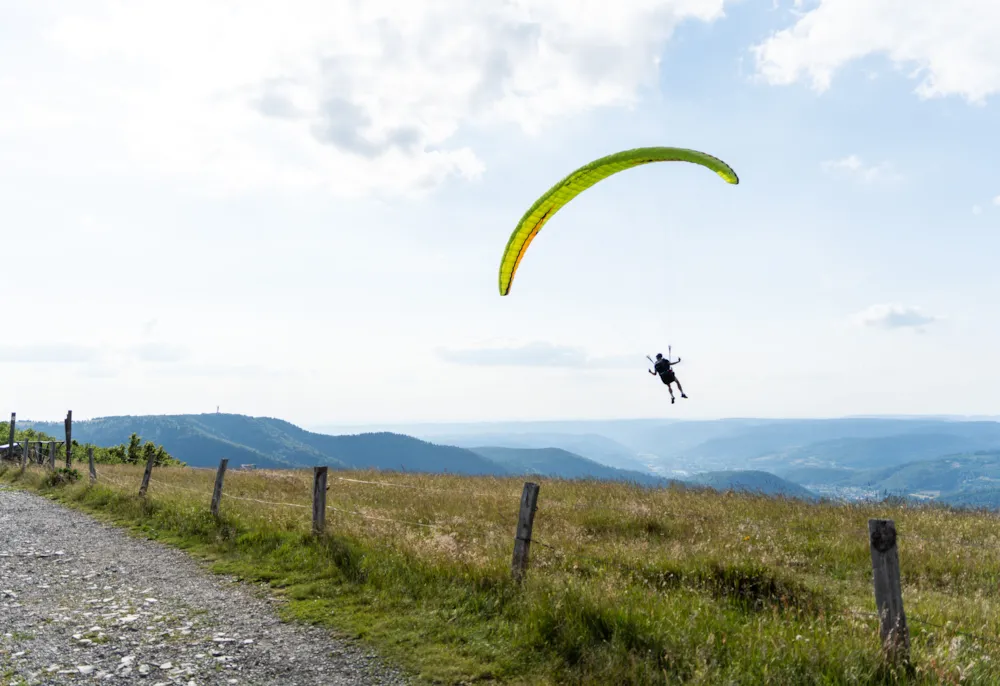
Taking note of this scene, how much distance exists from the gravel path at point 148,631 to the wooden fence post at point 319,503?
1944 mm

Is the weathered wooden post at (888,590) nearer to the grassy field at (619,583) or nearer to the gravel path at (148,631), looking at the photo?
the grassy field at (619,583)

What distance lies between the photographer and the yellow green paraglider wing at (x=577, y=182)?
958 cm

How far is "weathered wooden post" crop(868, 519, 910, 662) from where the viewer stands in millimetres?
5812

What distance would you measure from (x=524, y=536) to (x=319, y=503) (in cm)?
542

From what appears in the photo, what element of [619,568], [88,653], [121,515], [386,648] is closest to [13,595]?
[88,653]

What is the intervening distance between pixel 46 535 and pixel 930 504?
25.3m

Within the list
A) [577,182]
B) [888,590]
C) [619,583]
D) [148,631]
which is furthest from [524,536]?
[577,182]

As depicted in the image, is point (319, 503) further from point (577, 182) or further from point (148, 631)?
point (577, 182)

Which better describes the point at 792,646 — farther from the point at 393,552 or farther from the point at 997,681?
the point at 393,552

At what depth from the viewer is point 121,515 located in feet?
57.7

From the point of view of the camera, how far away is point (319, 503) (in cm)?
1234

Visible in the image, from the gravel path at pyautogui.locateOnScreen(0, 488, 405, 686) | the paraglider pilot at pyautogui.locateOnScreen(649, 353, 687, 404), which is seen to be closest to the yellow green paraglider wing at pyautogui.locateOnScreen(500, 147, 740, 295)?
the paraglider pilot at pyautogui.locateOnScreen(649, 353, 687, 404)

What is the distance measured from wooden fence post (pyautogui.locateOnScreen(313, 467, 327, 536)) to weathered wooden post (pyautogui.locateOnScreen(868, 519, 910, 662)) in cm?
968

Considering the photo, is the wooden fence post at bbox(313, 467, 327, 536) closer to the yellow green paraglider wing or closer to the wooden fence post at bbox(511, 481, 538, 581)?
the wooden fence post at bbox(511, 481, 538, 581)
